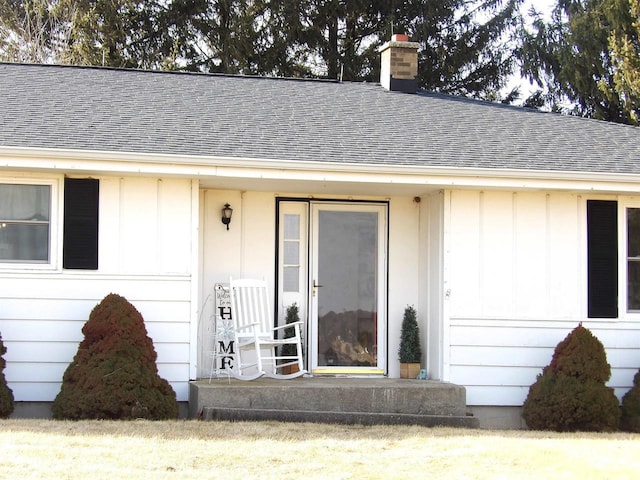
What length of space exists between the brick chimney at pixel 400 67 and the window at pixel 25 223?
5.46 metres

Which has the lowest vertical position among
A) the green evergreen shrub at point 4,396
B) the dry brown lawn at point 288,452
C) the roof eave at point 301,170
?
the dry brown lawn at point 288,452

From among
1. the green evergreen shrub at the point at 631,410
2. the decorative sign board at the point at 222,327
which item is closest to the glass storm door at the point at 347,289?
the decorative sign board at the point at 222,327

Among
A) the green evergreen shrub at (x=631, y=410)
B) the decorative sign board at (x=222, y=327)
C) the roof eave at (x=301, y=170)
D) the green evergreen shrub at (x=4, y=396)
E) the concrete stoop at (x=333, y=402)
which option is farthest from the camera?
the decorative sign board at (x=222, y=327)

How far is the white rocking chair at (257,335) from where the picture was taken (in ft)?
35.0

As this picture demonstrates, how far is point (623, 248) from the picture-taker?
36.5ft

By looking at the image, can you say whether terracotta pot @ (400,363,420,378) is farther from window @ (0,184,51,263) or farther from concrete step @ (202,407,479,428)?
window @ (0,184,51,263)

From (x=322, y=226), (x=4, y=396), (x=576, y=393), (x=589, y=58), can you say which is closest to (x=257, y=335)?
(x=322, y=226)

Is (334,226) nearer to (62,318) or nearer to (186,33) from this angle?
(62,318)

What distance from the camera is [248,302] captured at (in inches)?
438

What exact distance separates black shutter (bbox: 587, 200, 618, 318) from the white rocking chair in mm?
3385

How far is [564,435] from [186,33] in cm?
1643

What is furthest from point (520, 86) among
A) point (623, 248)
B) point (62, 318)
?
point (62, 318)

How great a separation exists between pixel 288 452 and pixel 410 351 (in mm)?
3836

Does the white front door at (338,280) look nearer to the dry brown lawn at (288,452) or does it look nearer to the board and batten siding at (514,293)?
the board and batten siding at (514,293)
